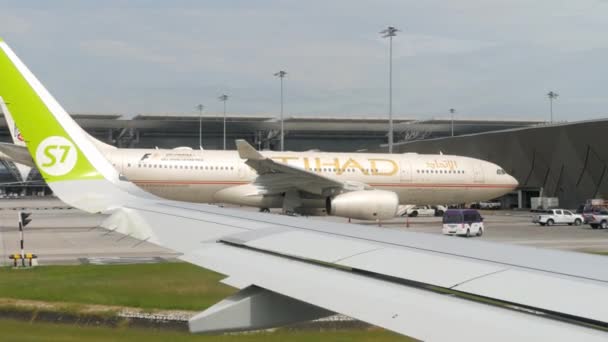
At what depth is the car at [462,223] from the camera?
25531mm

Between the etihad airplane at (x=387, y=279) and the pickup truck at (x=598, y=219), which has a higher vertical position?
the etihad airplane at (x=387, y=279)

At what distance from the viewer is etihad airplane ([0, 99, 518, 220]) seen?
26.8 m

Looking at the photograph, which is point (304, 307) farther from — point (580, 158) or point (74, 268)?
point (580, 158)

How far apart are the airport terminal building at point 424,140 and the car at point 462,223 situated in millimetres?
28611

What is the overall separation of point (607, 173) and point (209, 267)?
51490mm

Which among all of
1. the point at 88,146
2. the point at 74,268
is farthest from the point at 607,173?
the point at 88,146

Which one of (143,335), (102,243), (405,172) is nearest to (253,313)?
(143,335)

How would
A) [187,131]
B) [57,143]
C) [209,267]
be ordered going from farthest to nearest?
1. [187,131]
2. [57,143]
3. [209,267]

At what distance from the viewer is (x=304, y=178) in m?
27.6

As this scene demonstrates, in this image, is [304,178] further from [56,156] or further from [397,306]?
[397,306]

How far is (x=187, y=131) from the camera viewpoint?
311 ft

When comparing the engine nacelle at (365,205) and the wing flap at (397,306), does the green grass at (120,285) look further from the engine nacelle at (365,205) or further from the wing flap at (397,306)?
the engine nacelle at (365,205)

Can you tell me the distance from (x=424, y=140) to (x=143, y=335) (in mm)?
65224

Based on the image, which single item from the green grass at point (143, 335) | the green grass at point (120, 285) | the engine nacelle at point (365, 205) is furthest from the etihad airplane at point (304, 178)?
the green grass at point (143, 335)
